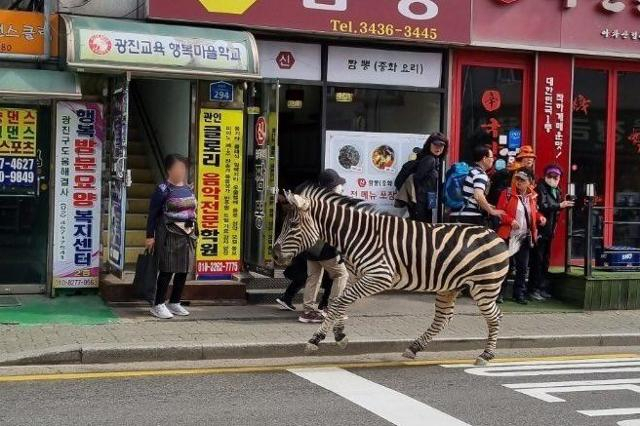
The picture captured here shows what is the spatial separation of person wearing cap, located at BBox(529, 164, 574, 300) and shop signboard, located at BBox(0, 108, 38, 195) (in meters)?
6.50

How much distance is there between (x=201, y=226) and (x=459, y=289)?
3.65 metres

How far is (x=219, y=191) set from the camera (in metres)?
11.1

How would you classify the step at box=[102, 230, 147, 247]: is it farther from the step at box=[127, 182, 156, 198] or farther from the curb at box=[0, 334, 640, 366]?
the curb at box=[0, 334, 640, 366]

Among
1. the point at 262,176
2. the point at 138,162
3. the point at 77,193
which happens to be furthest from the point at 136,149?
the point at 262,176

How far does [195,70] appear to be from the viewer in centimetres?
1032

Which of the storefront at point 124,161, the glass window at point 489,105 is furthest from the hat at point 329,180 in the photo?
the glass window at point 489,105

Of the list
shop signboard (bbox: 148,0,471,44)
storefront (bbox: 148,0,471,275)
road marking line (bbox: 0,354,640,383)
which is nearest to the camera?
road marking line (bbox: 0,354,640,383)

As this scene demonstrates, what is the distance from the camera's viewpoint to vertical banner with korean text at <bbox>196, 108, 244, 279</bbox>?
11.0 meters

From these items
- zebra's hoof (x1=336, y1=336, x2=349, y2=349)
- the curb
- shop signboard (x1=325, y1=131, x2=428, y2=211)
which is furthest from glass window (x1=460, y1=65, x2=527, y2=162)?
zebra's hoof (x1=336, y1=336, x2=349, y2=349)

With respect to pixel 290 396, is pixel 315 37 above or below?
above

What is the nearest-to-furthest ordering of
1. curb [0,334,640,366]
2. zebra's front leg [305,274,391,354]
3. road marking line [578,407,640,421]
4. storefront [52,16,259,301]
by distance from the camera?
road marking line [578,407,640,421], curb [0,334,640,366], zebra's front leg [305,274,391,354], storefront [52,16,259,301]

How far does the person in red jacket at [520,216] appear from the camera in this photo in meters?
11.6

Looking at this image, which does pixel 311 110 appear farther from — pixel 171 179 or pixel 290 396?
pixel 290 396

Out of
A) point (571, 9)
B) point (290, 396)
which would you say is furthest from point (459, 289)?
point (571, 9)
